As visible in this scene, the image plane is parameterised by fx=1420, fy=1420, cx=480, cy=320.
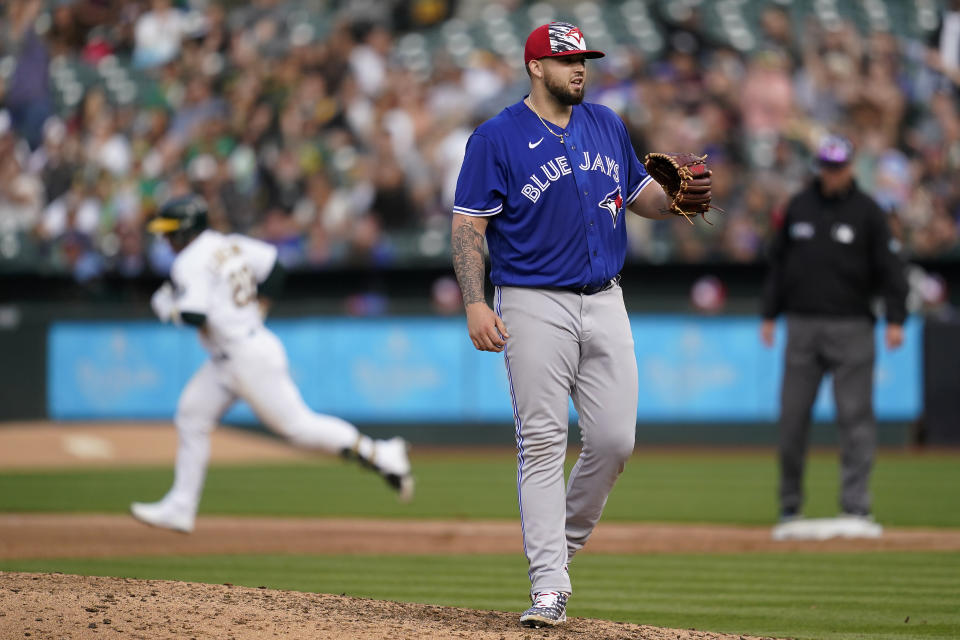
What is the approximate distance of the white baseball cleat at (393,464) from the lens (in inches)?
340

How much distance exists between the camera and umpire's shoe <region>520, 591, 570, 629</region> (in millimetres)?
4504

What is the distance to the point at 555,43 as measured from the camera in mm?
4770

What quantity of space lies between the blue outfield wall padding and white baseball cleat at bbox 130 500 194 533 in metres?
7.64

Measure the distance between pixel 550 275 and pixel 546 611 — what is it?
3.64ft

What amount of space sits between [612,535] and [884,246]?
7.76 ft

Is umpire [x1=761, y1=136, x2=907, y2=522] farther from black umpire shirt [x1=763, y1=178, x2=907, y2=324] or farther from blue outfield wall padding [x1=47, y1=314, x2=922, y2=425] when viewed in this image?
blue outfield wall padding [x1=47, y1=314, x2=922, y2=425]

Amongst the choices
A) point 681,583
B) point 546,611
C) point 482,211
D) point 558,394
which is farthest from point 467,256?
point 681,583

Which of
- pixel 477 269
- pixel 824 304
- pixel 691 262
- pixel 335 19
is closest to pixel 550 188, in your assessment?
pixel 477 269

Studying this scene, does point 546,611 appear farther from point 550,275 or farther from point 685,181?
point 685,181

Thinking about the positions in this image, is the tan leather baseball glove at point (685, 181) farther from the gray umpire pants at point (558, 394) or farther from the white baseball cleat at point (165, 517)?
Result: the white baseball cleat at point (165, 517)

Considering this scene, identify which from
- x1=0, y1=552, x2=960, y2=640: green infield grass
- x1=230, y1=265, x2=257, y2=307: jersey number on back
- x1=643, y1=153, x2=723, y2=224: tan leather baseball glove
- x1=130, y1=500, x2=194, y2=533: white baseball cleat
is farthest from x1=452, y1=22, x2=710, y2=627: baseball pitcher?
x1=130, y1=500, x2=194, y2=533: white baseball cleat

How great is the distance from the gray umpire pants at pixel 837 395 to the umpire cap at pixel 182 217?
11.6ft

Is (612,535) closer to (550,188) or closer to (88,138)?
(550,188)

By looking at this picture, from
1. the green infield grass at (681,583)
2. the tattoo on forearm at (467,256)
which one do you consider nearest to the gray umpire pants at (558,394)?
the tattoo on forearm at (467,256)
